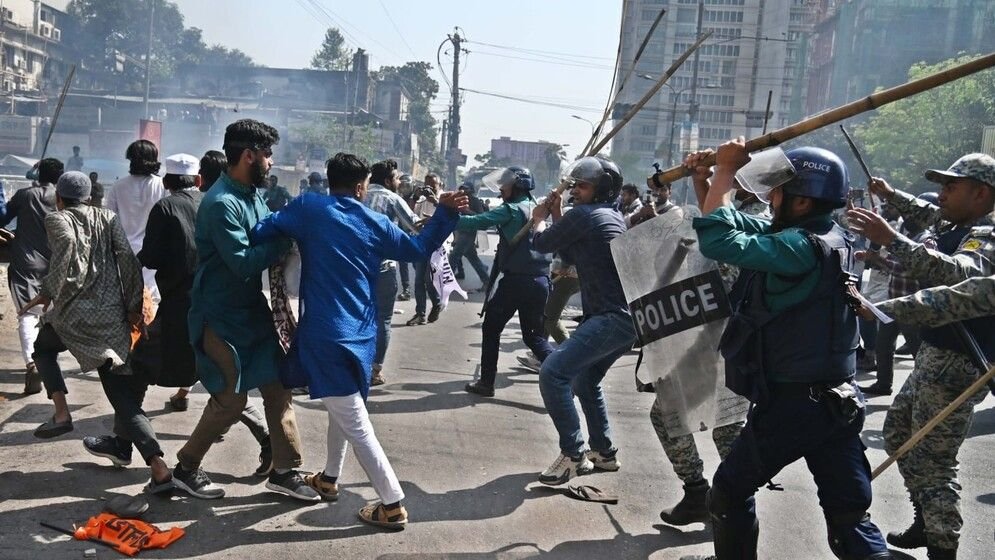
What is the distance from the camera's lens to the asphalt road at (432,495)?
465 centimetres

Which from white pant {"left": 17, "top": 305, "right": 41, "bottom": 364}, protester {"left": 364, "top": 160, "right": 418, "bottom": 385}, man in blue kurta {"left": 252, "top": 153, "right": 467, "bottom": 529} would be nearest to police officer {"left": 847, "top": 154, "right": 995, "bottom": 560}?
man in blue kurta {"left": 252, "top": 153, "right": 467, "bottom": 529}

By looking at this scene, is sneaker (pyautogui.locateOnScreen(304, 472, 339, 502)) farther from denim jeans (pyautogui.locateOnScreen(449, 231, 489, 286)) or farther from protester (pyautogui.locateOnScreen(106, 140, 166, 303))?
denim jeans (pyautogui.locateOnScreen(449, 231, 489, 286))

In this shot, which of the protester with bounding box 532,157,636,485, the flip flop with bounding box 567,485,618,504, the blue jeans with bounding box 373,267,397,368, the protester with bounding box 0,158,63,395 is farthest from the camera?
the blue jeans with bounding box 373,267,397,368

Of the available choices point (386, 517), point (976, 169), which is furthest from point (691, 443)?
point (976, 169)

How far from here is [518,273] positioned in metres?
7.80

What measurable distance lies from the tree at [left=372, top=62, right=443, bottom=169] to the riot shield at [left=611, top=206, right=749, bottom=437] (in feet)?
325

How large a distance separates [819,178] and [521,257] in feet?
13.9

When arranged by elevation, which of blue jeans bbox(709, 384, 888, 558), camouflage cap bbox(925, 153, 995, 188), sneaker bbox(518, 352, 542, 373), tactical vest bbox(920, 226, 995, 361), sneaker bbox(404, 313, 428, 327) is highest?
camouflage cap bbox(925, 153, 995, 188)

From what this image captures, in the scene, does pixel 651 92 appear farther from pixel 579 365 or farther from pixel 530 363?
pixel 530 363

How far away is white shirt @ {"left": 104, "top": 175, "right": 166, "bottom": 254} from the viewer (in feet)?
22.1

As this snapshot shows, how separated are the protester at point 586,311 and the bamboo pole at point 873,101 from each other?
154 cm

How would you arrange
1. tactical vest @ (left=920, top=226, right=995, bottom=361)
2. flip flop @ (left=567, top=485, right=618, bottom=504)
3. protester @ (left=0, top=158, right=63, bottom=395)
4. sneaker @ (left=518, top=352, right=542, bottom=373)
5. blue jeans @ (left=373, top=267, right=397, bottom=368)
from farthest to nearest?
sneaker @ (left=518, top=352, right=542, bottom=373) < blue jeans @ (left=373, top=267, right=397, bottom=368) < protester @ (left=0, top=158, right=63, bottom=395) < flip flop @ (left=567, top=485, right=618, bottom=504) < tactical vest @ (left=920, top=226, right=995, bottom=361)

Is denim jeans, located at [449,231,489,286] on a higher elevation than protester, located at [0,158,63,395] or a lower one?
lower

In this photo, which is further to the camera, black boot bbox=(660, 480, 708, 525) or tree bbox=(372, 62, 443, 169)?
tree bbox=(372, 62, 443, 169)
